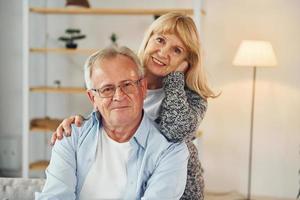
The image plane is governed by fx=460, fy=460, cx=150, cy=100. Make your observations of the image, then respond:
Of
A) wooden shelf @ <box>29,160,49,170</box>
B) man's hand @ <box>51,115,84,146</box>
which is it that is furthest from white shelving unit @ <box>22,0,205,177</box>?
man's hand @ <box>51,115,84,146</box>

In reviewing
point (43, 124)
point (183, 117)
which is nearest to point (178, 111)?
point (183, 117)

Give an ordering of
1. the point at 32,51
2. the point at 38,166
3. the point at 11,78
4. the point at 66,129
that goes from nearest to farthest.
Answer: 1. the point at 66,129
2. the point at 32,51
3. the point at 38,166
4. the point at 11,78

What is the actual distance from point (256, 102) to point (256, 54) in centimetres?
57

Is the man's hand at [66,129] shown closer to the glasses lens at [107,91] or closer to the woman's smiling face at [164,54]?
the glasses lens at [107,91]

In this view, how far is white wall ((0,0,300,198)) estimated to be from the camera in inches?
153

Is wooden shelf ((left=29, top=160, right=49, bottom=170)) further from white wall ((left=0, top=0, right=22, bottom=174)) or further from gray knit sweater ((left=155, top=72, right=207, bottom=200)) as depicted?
gray knit sweater ((left=155, top=72, right=207, bottom=200))

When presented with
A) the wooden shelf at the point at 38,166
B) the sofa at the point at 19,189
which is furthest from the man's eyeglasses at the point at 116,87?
the wooden shelf at the point at 38,166

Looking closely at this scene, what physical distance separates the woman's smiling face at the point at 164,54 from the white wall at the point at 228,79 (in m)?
2.21

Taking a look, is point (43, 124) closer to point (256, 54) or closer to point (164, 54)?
point (256, 54)

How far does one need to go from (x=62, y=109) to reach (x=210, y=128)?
1.34 metres

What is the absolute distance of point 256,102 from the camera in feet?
13.0

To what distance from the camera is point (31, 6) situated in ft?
12.6

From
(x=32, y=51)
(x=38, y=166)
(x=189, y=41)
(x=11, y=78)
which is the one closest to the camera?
(x=189, y=41)

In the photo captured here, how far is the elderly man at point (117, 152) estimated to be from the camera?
144cm
